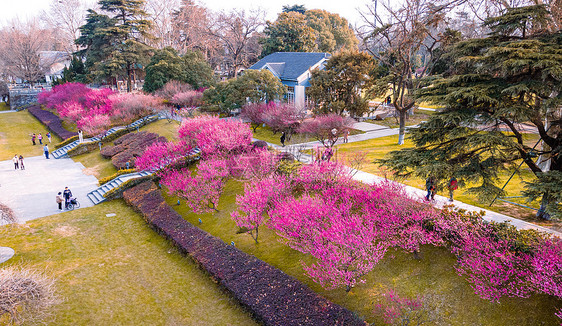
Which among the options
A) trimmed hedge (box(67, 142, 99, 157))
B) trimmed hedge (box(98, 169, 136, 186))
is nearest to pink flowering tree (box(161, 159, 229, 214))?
trimmed hedge (box(98, 169, 136, 186))

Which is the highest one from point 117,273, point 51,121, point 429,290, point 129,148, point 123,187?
point 51,121

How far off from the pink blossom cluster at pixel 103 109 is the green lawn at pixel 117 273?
1632 cm

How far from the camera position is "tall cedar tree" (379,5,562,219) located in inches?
349

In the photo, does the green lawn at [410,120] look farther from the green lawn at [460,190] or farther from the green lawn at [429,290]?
the green lawn at [429,290]

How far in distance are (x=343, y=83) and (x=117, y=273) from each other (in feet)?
79.3

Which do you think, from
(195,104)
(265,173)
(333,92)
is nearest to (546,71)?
(265,173)

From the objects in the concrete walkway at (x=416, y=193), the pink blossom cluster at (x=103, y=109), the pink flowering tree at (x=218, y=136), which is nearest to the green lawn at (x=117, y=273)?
the pink flowering tree at (x=218, y=136)

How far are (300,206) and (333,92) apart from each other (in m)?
21.6

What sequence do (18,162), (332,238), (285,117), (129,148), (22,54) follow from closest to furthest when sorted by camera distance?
(332,238) → (285,117) → (18,162) → (129,148) → (22,54)

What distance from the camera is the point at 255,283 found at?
36.8 feet

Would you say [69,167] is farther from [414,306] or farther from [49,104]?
[414,306]

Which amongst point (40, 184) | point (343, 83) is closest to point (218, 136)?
point (40, 184)

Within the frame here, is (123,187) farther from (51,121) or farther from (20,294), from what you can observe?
(51,121)

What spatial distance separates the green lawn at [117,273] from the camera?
10859 millimetres
